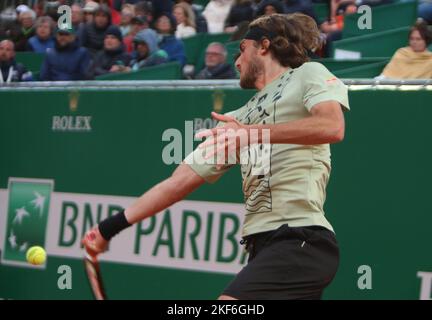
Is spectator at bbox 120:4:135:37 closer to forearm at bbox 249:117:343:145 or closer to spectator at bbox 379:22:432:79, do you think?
spectator at bbox 379:22:432:79

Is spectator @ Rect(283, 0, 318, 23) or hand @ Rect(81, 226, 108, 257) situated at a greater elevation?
spectator @ Rect(283, 0, 318, 23)

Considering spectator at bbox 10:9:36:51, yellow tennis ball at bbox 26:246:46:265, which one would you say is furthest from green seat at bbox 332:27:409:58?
spectator at bbox 10:9:36:51

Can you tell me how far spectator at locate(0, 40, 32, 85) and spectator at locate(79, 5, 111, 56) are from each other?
0.73m

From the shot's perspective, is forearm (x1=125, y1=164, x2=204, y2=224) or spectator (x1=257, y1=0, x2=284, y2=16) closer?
forearm (x1=125, y1=164, x2=204, y2=224)

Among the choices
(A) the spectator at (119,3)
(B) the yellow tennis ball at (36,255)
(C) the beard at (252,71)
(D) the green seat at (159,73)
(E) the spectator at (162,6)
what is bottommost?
(B) the yellow tennis ball at (36,255)

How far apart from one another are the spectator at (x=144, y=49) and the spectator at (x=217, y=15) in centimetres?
119

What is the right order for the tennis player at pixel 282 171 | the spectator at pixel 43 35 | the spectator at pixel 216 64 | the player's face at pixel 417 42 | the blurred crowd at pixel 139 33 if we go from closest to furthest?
1. the tennis player at pixel 282 171
2. the player's face at pixel 417 42
3. the spectator at pixel 216 64
4. the blurred crowd at pixel 139 33
5. the spectator at pixel 43 35

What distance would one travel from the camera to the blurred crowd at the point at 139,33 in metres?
9.45

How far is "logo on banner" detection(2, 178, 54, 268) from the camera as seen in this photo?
8.64 m

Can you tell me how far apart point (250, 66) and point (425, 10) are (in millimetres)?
5051

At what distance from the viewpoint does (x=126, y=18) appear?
446 inches

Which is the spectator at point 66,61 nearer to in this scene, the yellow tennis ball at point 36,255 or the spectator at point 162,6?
the spectator at point 162,6

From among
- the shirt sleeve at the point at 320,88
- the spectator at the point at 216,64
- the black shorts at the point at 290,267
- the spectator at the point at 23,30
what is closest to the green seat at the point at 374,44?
the spectator at the point at 216,64

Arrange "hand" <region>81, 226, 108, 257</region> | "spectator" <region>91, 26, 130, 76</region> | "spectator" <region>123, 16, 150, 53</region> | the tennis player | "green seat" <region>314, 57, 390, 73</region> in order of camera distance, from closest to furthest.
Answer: the tennis player, "hand" <region>81, 226, 108, 257</region>, "green seat" <region>314, 57, 390, 73</region>, "spectator" <region>91, 26, 130, 76</region>, "spectator" <region>123, 16, 150, 53</region>
